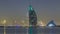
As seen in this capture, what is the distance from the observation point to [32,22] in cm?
12638
